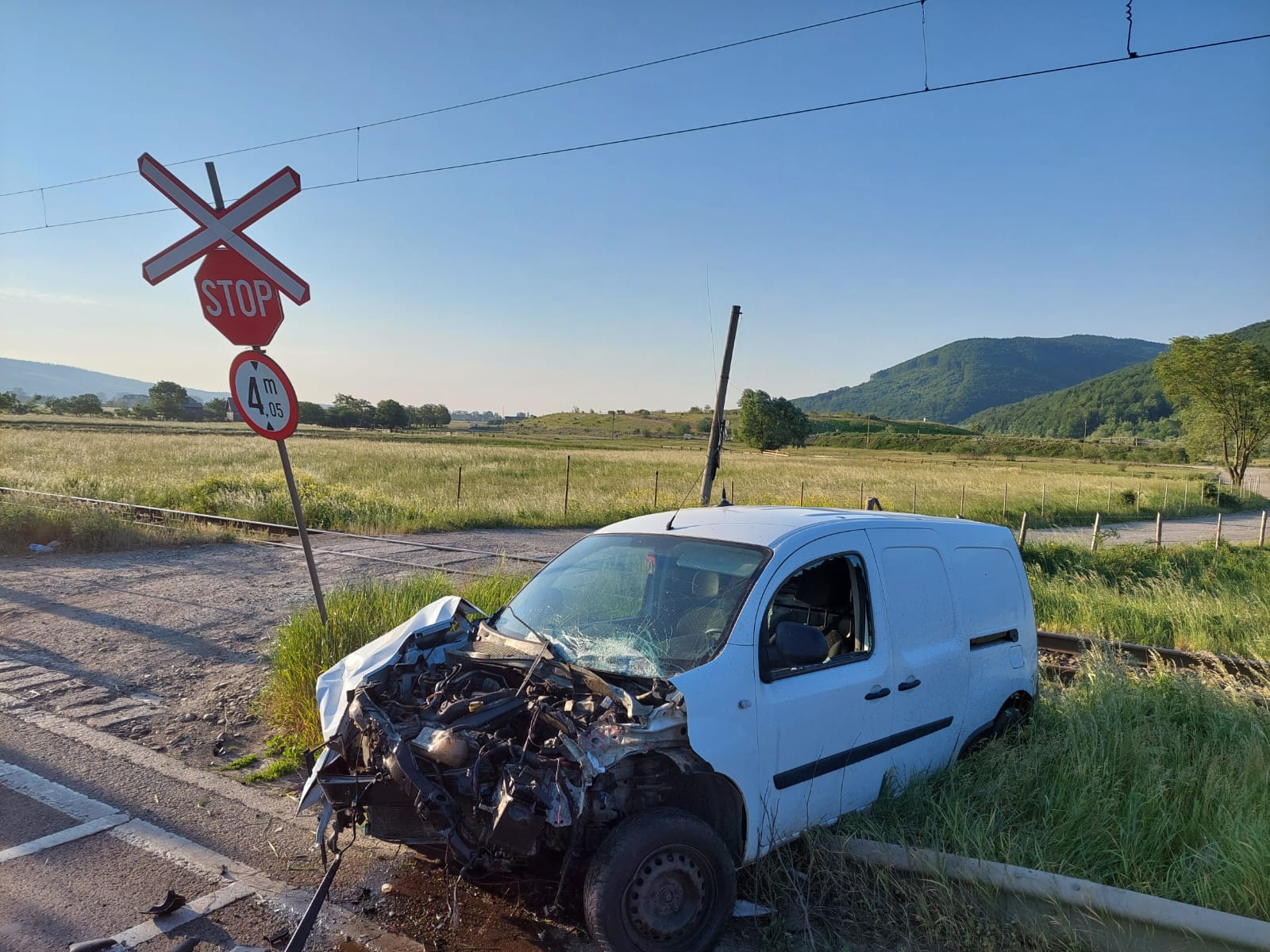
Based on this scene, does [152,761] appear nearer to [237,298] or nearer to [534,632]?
[534,632]

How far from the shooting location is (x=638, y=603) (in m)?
4.05

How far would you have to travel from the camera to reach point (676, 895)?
10.0 feet

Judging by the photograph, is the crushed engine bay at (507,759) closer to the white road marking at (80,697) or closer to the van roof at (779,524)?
the van roof at (779,524)

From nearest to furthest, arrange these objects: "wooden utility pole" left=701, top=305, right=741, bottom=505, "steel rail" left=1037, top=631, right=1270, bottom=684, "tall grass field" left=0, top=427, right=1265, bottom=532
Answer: "steel rail" left=1037, top=631, right=1270, bottom=684
"wooden utility pole" left=701, top=305, right=741, bottom=505
"tall grass field" left=0, top=427, right=1265, bottom=532

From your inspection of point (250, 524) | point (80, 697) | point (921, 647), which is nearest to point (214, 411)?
point (250, 524)

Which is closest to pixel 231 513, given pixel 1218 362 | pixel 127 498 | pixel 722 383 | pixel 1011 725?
pixel 127 498

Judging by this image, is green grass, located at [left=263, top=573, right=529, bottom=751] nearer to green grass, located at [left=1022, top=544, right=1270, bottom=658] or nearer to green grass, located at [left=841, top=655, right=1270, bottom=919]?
green grass, located at [left=841, top=655, right=1270, bottom=919]

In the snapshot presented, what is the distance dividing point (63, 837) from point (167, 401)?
126866 mm

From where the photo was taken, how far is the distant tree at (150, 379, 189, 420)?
110062 millimetres

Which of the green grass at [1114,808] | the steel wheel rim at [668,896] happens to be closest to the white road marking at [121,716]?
the steel wheel rim at [668,896]

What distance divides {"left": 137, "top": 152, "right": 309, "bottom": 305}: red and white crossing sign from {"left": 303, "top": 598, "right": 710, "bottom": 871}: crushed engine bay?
3.47m

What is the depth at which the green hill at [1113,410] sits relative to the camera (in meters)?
144

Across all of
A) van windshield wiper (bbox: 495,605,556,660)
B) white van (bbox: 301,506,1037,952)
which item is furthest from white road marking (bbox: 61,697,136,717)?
van windshield wiper (bbox: 495,605,556,660)


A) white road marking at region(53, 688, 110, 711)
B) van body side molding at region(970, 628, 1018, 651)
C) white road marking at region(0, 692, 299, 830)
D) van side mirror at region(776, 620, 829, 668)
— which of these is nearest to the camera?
van side mirror at region(776, 620, 829, 668)
